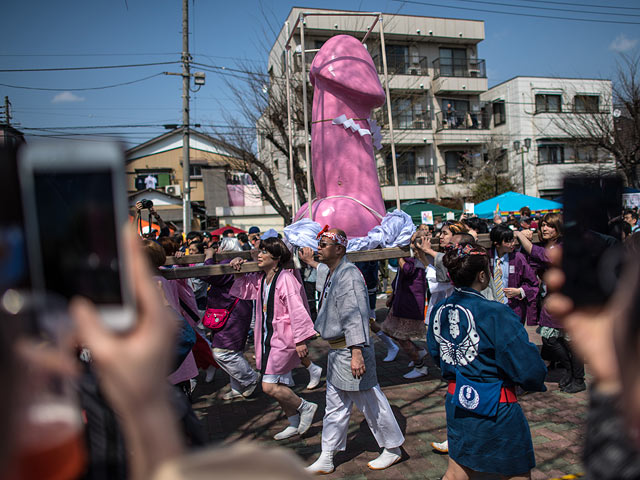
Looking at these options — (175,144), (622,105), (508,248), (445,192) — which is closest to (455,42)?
(445,192)

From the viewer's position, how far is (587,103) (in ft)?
52.6

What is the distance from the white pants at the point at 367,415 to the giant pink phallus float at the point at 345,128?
2105mm

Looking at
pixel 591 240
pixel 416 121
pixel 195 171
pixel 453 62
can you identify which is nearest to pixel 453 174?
pixel 416 121

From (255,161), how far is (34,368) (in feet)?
44.1

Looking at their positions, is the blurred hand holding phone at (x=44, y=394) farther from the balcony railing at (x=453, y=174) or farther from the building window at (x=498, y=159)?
the balcony railing at (x=453, y=174)

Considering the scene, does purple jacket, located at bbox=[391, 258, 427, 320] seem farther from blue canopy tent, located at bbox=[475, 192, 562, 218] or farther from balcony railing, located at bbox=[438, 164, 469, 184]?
balcony railing, located at bbox=[438, 164, 469, 184]

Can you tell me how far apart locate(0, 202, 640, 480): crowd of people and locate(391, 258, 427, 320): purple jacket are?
0.05 feet

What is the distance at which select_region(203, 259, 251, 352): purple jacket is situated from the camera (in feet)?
16.7

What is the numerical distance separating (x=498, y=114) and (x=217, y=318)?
85.6 feet

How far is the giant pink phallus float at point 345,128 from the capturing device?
522cm

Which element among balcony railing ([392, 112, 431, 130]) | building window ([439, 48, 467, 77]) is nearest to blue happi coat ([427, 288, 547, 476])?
balcony railing ([392, 112, 431, 130])

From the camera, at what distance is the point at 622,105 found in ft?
48.1

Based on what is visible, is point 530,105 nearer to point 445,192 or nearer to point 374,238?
point 445,192

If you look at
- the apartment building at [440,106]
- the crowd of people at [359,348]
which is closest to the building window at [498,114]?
the apartment building at [440,106]
